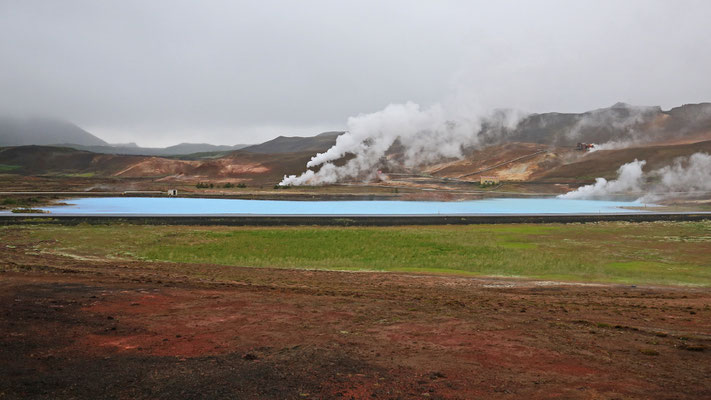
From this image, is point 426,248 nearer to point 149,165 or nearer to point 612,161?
point 612,161

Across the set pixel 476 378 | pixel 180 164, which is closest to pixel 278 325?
pixel 476 378

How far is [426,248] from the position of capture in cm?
2912

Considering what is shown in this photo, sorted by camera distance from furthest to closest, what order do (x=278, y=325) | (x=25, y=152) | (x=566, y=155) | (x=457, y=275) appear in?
(x=25, y=152) → (x=566, y=155) → (x=457, y=275) → (x=278, y=325)

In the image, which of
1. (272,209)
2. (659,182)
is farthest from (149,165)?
(659,182)

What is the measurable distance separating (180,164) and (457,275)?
147m

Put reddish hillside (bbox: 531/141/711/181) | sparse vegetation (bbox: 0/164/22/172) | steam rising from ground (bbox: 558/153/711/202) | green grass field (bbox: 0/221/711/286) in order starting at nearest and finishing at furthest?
green grass field (bbox: 0/221/711/286)
steam rising from ground (bbox: 558/153/711/202)
reddish hillside (bbox: 531/141/711/181)
sparse vegetation (bbox: 0/164/22/172)

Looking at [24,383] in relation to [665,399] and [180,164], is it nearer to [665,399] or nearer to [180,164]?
[665,399]

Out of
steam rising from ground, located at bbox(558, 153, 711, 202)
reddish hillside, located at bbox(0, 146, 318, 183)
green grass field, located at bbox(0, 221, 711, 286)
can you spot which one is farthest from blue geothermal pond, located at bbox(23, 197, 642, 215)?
reddish hillside, located at bbox(0, 146, 318, 183)

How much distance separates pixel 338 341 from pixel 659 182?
120852mm

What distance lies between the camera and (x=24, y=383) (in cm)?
746

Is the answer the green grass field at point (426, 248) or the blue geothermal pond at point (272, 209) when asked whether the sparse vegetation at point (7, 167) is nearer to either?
the blue geothermal pond at point (272, 209)

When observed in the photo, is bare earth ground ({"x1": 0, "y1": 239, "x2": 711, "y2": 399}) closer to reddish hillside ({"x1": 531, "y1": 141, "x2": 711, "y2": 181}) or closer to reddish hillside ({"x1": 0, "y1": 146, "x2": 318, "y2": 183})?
reddish hillside ({"x1": 0, "y1": 146, "x2": 318, "y2": 183})

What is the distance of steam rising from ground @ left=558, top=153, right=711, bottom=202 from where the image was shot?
95438 mm

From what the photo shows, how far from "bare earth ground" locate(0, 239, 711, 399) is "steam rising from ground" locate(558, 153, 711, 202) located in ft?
289
